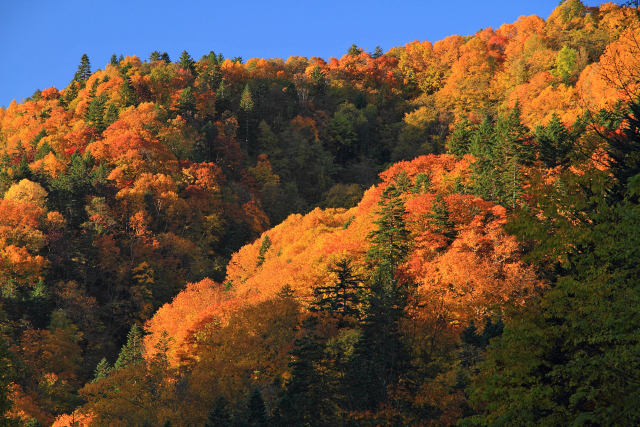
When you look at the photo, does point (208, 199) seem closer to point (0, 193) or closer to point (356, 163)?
point (0, 193)

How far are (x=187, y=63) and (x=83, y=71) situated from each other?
23978 mm

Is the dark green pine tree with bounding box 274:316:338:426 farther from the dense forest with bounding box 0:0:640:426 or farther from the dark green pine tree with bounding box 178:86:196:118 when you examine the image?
the dark green pine tree with bounding box 178:86:196:118

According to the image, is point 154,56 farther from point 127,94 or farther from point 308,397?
point 308,397

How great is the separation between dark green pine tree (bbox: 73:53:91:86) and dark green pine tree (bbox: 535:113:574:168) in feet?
Answer: 341

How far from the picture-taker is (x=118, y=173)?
90.1m

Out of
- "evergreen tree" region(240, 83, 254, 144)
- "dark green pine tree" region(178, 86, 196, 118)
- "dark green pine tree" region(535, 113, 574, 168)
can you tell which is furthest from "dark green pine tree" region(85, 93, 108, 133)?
"dark green pine tree" region(535, 113, 574, 168)

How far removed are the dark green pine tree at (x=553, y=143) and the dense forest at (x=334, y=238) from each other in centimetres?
30

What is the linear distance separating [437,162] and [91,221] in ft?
155

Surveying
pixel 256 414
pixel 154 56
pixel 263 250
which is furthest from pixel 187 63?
pixel 256 414

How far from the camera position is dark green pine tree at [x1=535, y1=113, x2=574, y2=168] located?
57275 millimetres

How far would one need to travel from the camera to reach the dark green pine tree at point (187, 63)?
13175 centimetres

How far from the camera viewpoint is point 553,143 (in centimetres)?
5994

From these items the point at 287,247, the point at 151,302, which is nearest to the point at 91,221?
the point at 151,302

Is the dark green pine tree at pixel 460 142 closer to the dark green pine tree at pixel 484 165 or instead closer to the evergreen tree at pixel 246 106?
the dark green pine tree at pixel 484 165
